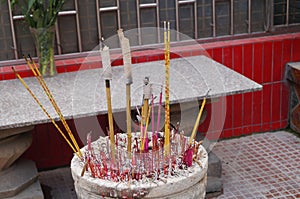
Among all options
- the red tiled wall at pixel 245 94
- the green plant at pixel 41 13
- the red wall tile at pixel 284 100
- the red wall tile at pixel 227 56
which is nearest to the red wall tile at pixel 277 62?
the red tiled wall at pixel 245 94

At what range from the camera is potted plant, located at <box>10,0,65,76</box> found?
3.68 m

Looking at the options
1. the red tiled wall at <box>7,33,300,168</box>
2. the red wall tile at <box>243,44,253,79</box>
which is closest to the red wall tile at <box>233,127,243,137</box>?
the red tiled wall at <box>7,33,300,168</box>

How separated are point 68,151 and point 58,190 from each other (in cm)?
45

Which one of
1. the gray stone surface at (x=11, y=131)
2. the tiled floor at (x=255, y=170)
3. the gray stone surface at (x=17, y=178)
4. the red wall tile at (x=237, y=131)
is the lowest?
the tiled floor at (x=255, y=170)

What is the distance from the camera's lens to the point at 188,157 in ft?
8.10

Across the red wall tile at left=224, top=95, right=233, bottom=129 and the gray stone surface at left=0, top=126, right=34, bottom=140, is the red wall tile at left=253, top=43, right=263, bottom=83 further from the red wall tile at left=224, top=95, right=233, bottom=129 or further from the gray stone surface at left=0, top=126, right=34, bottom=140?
the gray stone surface at left=0, top=126, right=34, bottom=140

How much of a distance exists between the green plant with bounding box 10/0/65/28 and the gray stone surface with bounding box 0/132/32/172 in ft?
2.69

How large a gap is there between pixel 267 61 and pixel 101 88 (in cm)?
175

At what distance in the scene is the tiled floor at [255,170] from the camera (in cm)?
378

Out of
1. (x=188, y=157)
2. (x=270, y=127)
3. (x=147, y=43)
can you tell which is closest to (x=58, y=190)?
(x=147, y=43)

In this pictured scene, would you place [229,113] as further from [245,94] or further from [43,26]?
[43,26]

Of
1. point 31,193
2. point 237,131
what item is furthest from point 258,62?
point 31,193

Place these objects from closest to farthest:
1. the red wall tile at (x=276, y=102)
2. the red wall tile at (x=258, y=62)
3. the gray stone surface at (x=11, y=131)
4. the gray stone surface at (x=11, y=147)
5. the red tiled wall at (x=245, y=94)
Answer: the gray stone surface at (x=11, y=131) < the gray stone surface at (x=11, y=147) < the red tiled wall at (x=245, y=94) < the red wall tile at (x=258, y=62) < the red wall tile at (x=276, y=102)

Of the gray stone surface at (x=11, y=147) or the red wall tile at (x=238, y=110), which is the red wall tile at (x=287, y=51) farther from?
the gray stone surface at (x=11, y=147)
